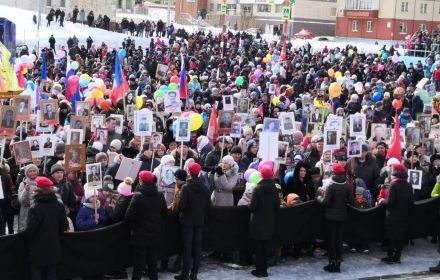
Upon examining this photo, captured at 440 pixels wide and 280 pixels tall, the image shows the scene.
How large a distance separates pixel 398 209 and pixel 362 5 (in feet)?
203

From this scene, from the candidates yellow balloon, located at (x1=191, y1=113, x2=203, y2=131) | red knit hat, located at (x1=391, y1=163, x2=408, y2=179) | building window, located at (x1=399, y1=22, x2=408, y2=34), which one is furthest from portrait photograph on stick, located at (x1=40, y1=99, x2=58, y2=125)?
building window, located at (x1=399, y1=22, x2=408, y2=34)

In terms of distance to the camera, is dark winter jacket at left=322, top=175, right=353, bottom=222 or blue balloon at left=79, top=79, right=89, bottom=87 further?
blue balloon at left=79, top=79, right=89, bottom=87

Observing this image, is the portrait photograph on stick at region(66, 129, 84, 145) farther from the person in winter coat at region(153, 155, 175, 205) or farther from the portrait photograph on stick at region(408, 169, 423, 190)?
the portrait photograph on stick at region(408, 169, 423, 190)

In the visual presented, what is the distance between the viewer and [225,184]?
11.7 metres

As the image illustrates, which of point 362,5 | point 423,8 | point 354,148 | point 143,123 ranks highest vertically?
point 362,5

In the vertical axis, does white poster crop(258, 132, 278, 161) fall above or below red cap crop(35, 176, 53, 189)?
above

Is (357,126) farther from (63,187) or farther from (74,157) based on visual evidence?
(63,187)

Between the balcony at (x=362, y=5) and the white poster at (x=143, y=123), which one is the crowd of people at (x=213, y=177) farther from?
the balcony at (x=362, y=5)

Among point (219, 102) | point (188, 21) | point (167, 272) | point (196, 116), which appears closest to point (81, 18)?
point (188, 21)

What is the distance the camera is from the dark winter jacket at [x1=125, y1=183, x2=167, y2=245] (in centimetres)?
1015

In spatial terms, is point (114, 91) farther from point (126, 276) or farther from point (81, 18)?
point (81, 18)

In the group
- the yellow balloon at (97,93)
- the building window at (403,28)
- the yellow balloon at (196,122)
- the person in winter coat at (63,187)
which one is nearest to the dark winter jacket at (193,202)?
the person in winter coat at (63,187)

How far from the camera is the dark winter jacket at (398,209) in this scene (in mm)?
12008

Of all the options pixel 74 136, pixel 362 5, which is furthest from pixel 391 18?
pixel 74 136
